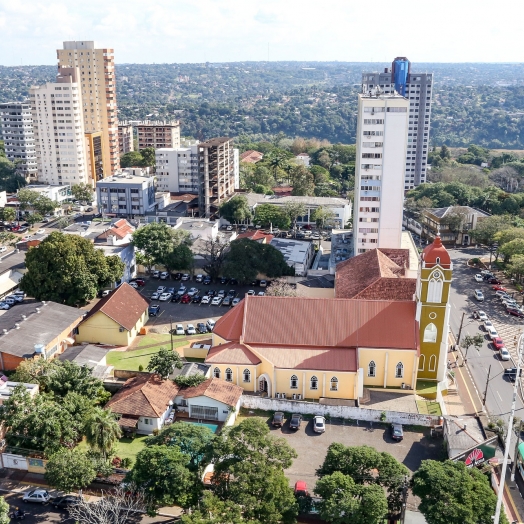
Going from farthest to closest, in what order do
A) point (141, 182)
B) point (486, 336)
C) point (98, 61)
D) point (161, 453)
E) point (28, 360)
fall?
point (98, 61) < point (141, 182) < point (486, 336) < point (28, 360) < point (161, 453)

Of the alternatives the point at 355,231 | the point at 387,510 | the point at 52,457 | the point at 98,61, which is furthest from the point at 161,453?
the point at 98,61

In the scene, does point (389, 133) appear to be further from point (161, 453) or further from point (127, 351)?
point (161, 453)

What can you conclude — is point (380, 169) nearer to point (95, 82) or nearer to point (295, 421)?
point (295, 421)

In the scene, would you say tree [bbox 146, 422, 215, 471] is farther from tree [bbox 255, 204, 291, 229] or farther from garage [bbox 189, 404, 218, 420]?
tree [bbox 255, 204, 291, 229]

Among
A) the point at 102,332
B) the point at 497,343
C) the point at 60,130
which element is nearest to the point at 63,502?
the point at 102,332

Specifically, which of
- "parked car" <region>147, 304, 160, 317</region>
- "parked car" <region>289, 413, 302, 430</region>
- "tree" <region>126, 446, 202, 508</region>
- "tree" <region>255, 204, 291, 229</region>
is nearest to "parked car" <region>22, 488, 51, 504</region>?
"tree" <region>126, 446, 202, 508</region>

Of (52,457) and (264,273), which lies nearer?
(52,457)
